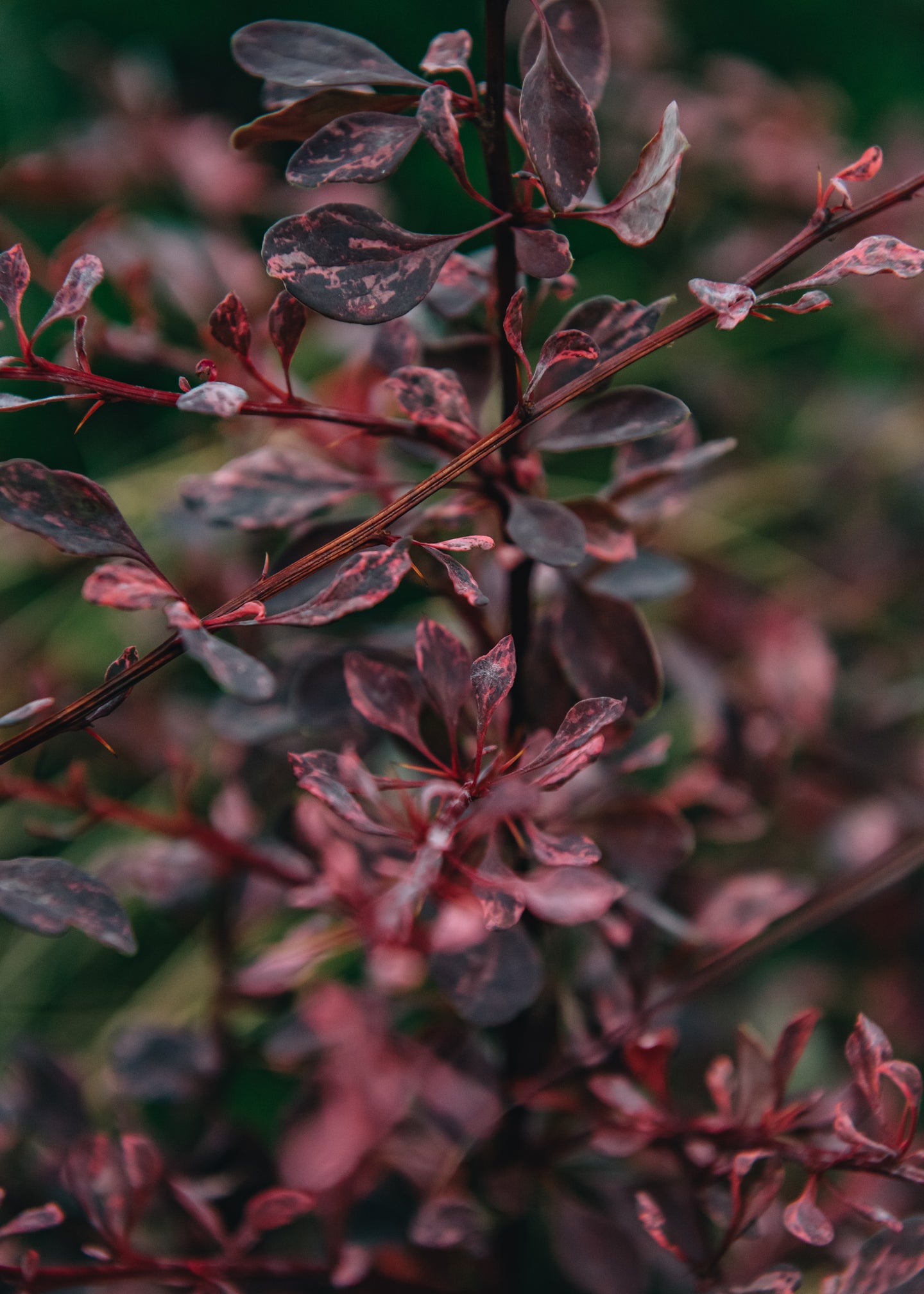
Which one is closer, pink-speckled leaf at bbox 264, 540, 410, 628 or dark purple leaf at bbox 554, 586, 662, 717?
pink-speckled leaf at bbox 264, 540, 410, 628

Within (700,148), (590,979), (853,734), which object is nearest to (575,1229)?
(590,979)

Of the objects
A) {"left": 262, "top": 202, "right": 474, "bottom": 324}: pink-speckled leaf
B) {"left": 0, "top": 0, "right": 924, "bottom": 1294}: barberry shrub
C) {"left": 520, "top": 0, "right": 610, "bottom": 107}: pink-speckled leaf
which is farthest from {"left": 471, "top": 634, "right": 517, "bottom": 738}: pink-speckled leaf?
{"left": 520, "top": 0, "right": 610, "bottom": 107}: pink-speckled leaf

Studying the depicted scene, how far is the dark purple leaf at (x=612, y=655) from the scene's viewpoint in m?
0.37

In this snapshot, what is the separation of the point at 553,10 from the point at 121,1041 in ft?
1.72

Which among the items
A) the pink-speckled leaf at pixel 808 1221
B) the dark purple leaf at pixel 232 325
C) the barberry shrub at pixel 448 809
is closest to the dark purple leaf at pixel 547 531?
the barberry shrub at pixel 448 809

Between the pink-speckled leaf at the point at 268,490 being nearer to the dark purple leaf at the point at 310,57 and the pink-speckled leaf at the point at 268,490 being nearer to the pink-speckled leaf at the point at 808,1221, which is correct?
the dark purple leaf at the point at 310,57

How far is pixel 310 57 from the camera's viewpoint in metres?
0.31

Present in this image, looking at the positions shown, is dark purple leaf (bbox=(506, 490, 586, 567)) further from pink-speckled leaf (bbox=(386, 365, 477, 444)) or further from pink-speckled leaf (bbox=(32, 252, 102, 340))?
pink-speckled leaf (bbox=(32, 252, 102, 340))

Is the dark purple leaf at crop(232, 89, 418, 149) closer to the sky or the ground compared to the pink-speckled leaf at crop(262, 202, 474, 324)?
closer to the sky

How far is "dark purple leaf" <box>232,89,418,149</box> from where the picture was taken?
305mm

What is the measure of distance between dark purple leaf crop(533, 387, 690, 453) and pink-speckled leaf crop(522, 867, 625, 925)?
162 millimetres

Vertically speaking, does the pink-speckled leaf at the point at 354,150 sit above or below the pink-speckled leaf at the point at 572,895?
above

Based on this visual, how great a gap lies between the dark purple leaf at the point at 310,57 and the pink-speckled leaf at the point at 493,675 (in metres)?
0.19

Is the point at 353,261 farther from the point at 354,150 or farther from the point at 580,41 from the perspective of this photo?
the point at 580,41
